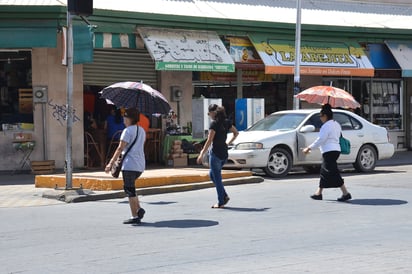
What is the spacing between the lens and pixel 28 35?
1730cm

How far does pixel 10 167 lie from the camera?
60.1 ft

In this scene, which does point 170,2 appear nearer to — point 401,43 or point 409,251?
point 401,43

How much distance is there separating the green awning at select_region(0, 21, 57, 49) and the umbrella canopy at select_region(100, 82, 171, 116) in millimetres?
4982

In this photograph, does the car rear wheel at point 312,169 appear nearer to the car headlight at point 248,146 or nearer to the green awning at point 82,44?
the car headlight at point 248,146

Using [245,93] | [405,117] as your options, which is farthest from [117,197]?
[405,117]

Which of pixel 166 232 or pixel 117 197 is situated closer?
pixel 166 232

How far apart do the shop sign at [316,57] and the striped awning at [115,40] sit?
12.6 ft

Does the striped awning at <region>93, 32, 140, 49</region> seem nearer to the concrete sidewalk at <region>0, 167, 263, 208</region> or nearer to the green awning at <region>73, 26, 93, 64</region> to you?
the green awning at <region>73, 26, 93, 64</region>

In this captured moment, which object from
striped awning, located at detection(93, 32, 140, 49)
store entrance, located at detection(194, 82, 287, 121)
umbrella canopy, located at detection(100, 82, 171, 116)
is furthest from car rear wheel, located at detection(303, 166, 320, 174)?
umbrella canopy, located at detection(100, 82, 171, 116)

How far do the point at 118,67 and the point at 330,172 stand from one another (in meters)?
9.54

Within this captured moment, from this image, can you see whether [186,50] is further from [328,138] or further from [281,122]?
[328,138]

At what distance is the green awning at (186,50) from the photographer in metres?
18.9

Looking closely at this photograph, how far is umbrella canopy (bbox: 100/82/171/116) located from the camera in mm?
12781

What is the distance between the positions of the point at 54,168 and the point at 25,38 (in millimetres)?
3407
